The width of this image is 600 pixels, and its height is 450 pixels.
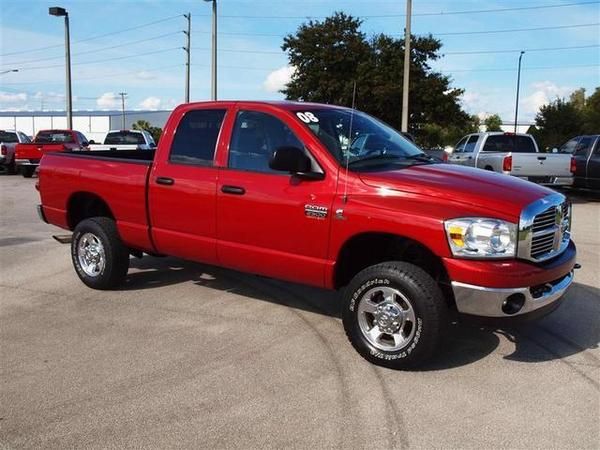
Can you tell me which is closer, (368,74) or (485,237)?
(485,237)

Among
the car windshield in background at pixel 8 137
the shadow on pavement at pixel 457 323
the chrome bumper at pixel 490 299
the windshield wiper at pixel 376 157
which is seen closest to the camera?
the chrome bumper at pixel 490 299

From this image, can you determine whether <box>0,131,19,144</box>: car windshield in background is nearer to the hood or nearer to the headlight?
the hood

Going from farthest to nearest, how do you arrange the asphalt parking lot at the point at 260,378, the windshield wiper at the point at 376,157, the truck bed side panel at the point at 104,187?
1. the truck bed side panel at the point at 104,187
2. the windshield wiper at the point at 376,157
3. the asphalt parking lot at the point at 260,378

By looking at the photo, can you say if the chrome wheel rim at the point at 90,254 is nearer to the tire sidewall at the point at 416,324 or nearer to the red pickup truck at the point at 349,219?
the red pickup truck at the point at 349,219

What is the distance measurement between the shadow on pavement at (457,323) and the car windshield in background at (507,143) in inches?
440

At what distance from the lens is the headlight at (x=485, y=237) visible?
401 centimetres

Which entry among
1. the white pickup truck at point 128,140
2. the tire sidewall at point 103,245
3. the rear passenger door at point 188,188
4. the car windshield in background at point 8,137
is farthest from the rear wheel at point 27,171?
the rear passenger door at point 188,188

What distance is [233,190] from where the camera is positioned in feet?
16.9

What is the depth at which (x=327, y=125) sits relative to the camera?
5.07 metres

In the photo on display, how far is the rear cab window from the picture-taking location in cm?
550

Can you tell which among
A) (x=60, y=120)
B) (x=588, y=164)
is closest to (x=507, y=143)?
(x=588, y=164)

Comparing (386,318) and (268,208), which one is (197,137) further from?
(386,318)

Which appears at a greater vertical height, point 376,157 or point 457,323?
point 376,157

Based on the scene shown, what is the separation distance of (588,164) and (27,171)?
19290mm
